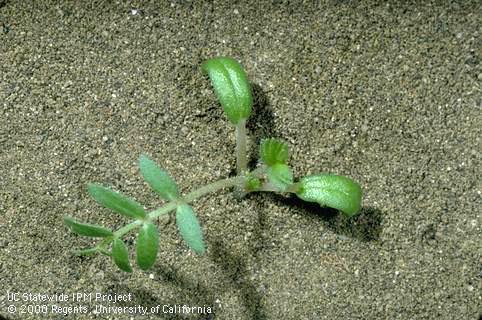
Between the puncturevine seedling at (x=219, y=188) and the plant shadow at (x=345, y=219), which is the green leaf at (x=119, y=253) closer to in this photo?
the puncturevine seedling at (x=219, y=188)

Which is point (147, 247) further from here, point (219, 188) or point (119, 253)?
point (219, 188)

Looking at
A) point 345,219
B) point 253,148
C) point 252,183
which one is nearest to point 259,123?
point 253,148

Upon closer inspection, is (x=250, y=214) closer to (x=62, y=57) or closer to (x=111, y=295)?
(x=111, y=295)

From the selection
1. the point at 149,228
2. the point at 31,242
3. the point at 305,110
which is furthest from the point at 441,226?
the point at 31,242

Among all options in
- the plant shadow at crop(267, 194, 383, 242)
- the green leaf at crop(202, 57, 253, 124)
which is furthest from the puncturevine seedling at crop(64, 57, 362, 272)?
the plant shadow at crop(267, 194, 383, 242)

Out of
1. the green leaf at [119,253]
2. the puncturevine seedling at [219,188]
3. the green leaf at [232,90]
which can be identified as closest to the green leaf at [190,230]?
the puncturevine seedling at [219,188]

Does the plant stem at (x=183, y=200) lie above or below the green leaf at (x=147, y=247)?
above
